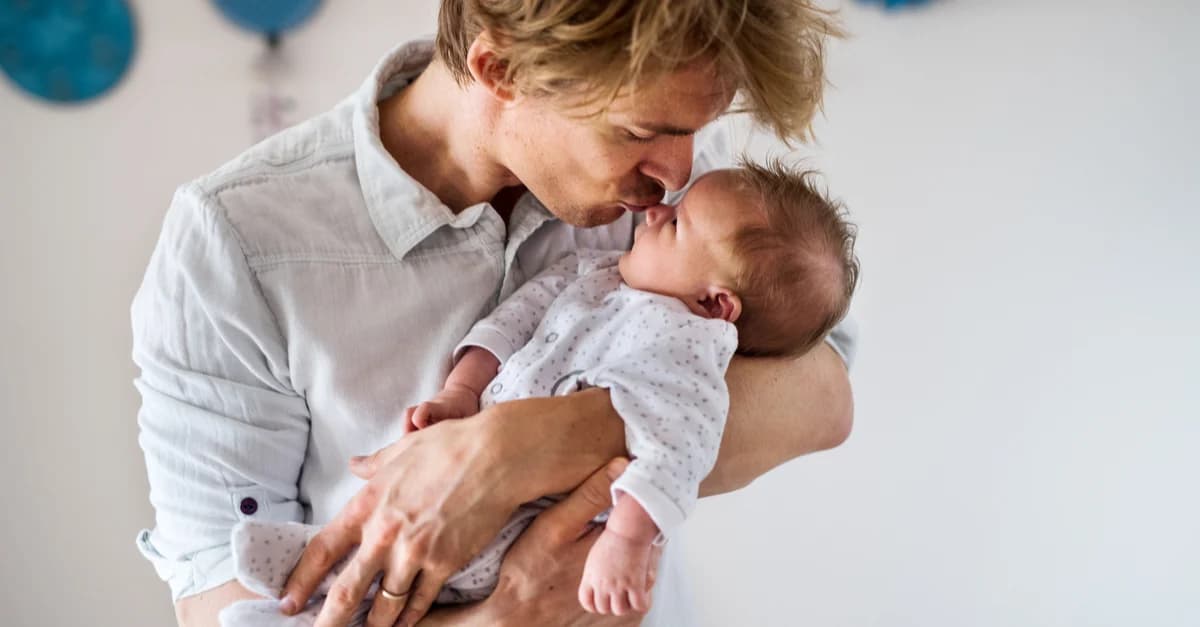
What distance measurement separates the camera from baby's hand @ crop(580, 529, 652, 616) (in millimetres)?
1104

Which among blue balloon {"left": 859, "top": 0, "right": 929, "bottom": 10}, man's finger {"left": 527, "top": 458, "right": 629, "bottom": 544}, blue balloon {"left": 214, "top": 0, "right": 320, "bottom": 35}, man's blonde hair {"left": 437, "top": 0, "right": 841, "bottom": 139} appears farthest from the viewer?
blue balloon {"left": 859, "top": 0, "right": 929, "bottom": 10}

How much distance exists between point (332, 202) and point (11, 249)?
36.4 inches

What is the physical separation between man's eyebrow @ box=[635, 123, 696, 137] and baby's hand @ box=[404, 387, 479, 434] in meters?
0.41

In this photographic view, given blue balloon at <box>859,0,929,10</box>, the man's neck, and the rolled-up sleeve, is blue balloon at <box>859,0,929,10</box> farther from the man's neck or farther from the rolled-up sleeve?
the rolled-up sleeve

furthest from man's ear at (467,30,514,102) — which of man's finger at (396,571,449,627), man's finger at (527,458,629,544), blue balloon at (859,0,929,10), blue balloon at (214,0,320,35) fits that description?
blue balloon at (859,0,929,10)

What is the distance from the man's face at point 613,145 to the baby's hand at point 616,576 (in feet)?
1.42

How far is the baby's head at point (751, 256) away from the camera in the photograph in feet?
4.33

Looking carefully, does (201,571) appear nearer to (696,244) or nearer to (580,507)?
(580,507)

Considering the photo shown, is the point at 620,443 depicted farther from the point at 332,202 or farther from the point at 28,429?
the point at 28,429

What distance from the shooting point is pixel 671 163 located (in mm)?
1257

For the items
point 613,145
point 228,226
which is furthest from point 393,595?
point 613,145

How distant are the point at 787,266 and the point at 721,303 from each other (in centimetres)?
10

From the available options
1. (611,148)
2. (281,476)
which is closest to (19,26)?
(281,476)

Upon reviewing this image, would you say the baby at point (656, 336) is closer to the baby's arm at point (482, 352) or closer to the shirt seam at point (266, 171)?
the baby's arm at point (482, 352)
